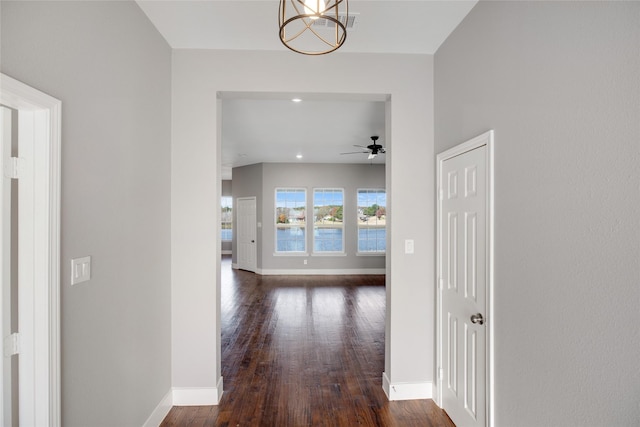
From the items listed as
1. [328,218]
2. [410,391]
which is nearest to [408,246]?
[410,391]

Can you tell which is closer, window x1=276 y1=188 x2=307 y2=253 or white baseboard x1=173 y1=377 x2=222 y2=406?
white baseboard x1=173 y1=377 x2=222 y2=406

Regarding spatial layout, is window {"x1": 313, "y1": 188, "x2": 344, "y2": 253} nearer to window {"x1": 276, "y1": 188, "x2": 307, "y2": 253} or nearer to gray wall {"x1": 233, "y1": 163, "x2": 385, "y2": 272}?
gray wall {"x1": 233, "y1": 163, "x2": 385, "y2": 272}

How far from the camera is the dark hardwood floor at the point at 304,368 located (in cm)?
244

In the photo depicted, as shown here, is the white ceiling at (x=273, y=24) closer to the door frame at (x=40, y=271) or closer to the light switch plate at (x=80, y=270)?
the door frame at (x=40, y=271)

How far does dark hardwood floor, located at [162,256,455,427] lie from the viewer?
2.44 metres


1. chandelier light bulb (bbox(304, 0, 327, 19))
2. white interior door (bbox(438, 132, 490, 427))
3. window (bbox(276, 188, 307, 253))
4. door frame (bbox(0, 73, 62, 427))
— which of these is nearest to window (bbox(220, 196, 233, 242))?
window (bbox(276, 188, 307, 253))

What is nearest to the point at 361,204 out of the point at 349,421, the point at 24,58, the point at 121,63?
the point at 349,421

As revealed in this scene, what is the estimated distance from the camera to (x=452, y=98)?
2.36m

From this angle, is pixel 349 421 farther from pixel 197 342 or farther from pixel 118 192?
pixel 118 192

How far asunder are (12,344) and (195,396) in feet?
5.32

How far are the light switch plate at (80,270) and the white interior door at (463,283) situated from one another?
7.07 feet

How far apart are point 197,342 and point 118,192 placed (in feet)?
4.58

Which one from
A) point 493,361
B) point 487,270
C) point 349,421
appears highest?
point 487,270

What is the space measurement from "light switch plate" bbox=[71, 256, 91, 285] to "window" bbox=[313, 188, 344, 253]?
7111mm
